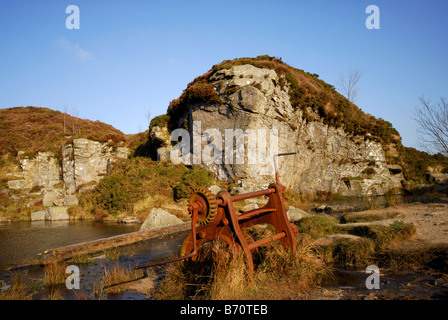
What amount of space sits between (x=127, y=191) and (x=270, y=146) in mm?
12186

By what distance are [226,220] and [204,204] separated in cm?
50

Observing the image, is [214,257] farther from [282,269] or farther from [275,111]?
[275,111]

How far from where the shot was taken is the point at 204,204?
501cm

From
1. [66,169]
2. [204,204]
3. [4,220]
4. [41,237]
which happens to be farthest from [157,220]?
[66,169]

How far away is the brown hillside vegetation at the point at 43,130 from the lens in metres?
29.5

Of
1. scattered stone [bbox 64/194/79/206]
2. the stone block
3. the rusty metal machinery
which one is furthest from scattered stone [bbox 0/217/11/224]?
the rusty metal machinery

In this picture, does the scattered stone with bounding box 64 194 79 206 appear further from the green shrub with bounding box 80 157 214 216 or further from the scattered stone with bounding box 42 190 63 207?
the green shrub with bounding box 80 157 214 216

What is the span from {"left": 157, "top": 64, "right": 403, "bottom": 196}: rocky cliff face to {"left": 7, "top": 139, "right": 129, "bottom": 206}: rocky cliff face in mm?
6881

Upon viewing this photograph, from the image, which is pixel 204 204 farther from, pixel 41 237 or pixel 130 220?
pixel 130 220

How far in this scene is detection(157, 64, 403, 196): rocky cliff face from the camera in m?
22.8

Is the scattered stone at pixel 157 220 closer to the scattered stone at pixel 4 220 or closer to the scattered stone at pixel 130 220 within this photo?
the scattered stone at pixel 130 220

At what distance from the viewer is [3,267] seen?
860 cm

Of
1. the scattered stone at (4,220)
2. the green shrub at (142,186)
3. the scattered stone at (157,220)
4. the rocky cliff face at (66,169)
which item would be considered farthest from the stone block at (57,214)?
the scattered stone at (157,220)
